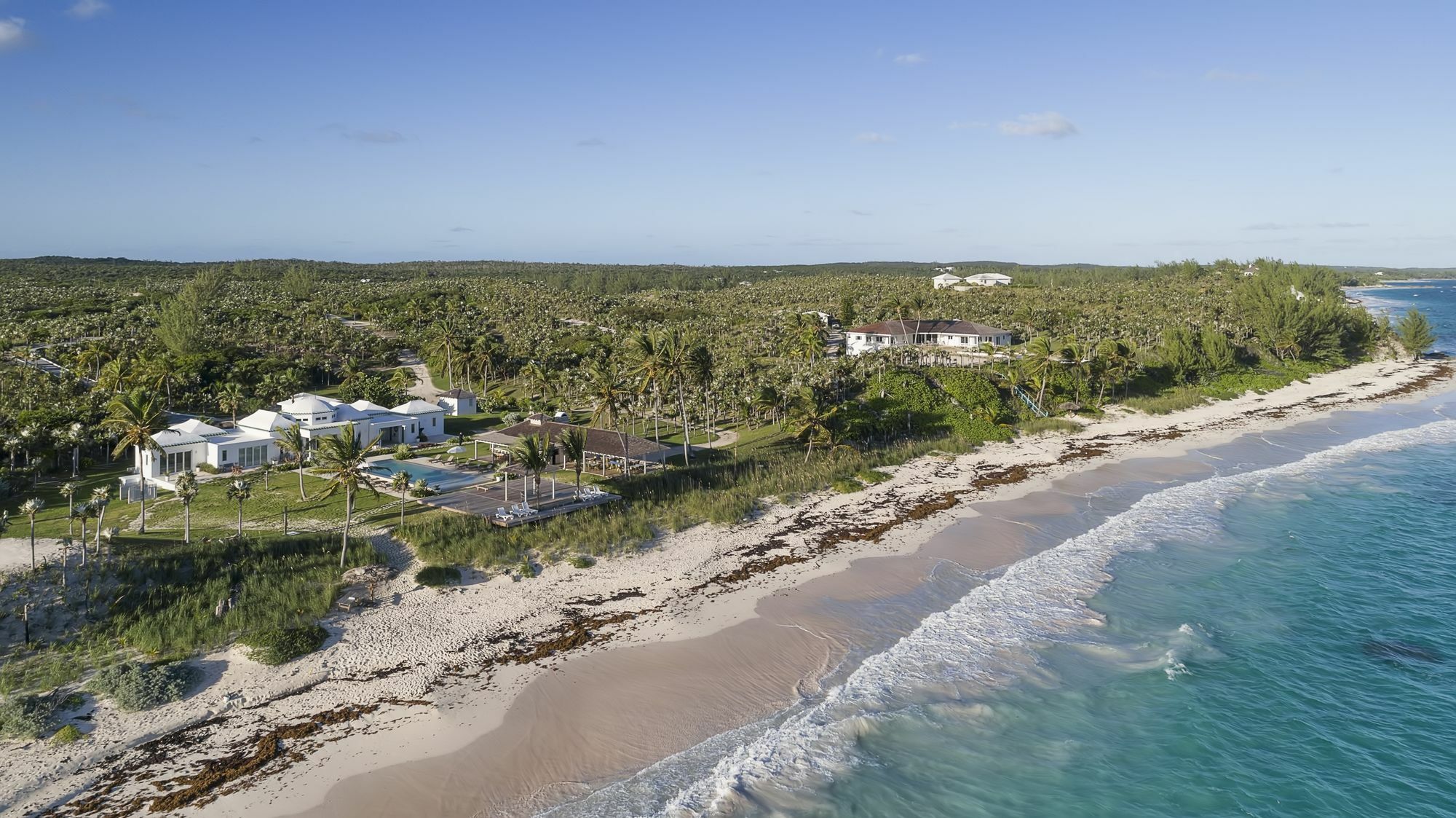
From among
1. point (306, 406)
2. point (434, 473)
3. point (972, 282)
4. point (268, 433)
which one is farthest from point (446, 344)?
point (972, 282)

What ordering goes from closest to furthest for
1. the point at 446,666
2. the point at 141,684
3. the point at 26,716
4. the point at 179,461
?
the point at 26,716 < the point at 141,684 < the point at 446,666 < the point at 179,461

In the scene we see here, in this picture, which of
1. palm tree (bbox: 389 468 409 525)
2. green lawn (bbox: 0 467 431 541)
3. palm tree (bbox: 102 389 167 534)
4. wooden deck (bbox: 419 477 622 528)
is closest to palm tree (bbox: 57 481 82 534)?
green lawn (bbox: 0 467 431 541)

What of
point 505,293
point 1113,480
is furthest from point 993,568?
point 505,293

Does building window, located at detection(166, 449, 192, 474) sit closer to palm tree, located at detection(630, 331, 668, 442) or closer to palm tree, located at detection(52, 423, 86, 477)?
palm tree, located at detection(52, 423, 86, 477)

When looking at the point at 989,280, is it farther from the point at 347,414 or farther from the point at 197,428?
the point at 197,428

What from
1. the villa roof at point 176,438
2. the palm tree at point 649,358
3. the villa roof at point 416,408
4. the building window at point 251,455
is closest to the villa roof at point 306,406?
the building window at point 251,455

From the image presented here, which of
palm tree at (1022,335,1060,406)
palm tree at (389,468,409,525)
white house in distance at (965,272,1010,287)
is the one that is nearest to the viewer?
palm tree at (389,468,409,525)
